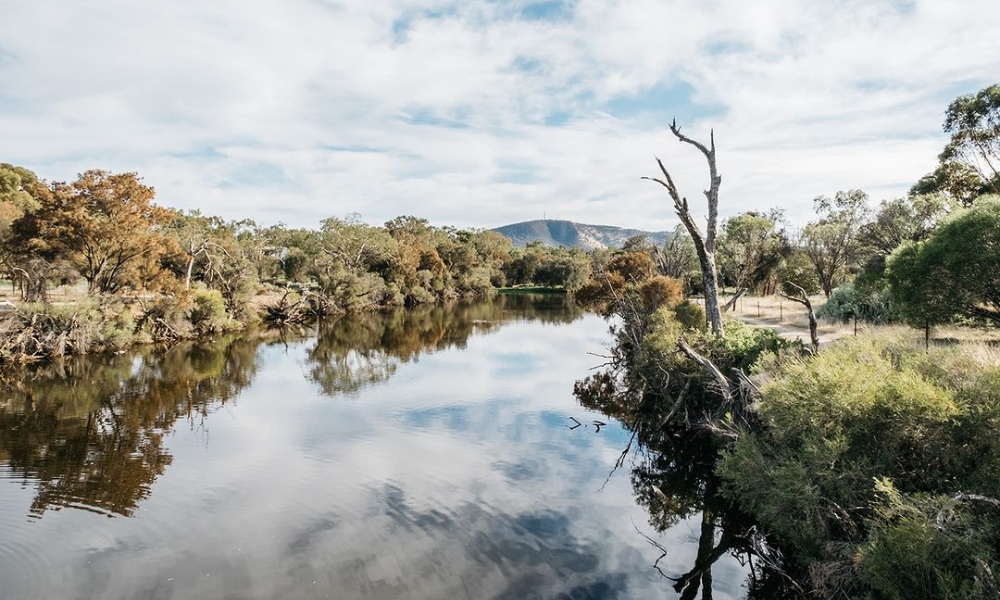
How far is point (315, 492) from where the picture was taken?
41.1 ft

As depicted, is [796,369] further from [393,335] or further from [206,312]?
[206,312]

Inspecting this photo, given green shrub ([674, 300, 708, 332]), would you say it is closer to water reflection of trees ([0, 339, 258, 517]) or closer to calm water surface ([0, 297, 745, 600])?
calm water surface ([0, 297, 745, 600])

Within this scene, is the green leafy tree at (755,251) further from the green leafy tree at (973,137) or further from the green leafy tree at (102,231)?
the green leafy tree at (102,231)

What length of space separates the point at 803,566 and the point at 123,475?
574 inches

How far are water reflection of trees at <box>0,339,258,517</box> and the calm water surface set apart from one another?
8cm

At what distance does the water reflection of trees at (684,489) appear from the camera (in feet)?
31.2

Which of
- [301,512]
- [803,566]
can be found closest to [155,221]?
[301,512]

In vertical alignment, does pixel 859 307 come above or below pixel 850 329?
above

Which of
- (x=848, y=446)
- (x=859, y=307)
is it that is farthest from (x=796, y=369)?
(x=859, y=307)

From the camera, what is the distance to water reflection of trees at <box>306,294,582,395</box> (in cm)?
2673

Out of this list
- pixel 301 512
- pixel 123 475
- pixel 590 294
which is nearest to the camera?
pixel 301 512

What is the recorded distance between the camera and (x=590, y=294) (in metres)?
39.7

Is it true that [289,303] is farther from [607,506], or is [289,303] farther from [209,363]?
[607,506]

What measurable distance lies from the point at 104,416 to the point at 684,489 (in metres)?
17.9
